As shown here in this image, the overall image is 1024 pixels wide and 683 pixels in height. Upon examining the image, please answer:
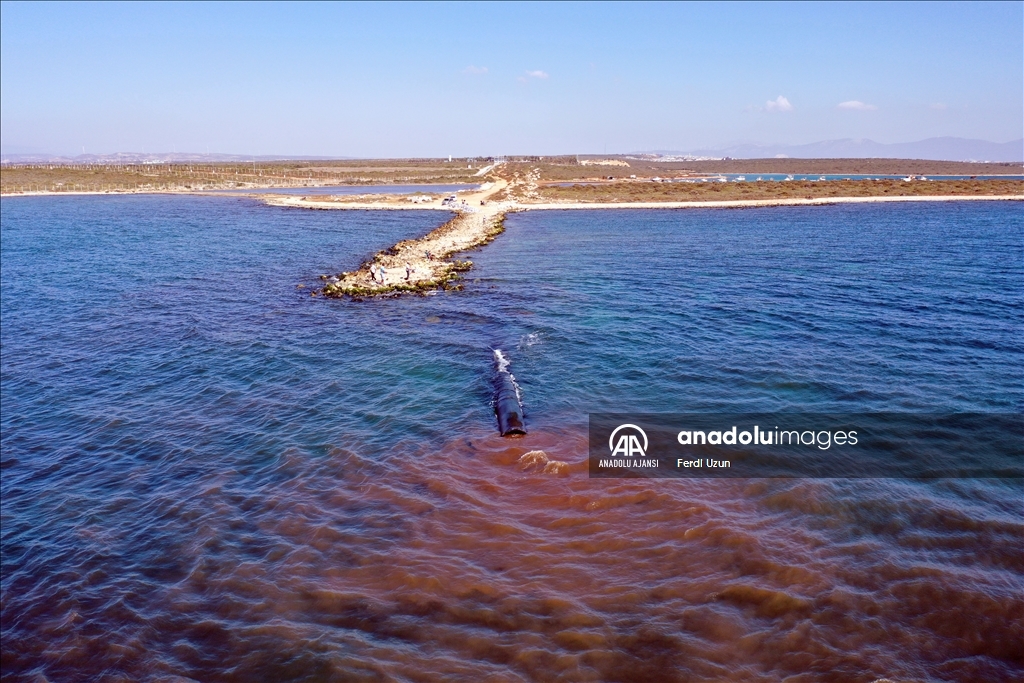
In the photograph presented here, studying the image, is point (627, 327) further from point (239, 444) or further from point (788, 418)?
point (239, 444)

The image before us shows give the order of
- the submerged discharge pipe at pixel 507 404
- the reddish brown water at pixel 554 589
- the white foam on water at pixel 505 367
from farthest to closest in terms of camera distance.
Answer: the white foam on water at pixel 505 367, the submerged discharge pipe at pixel 507 404, the reddish brown water at pixel 554 589

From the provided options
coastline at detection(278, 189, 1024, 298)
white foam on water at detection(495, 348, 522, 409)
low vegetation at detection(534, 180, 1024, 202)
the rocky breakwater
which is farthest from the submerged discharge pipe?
low vegetation at detection(534, 180, 1024, 202)

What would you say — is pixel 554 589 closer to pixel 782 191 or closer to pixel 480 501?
pixel 480 501

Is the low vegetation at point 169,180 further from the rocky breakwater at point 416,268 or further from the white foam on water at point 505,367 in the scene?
the white foam on water at point 505,367

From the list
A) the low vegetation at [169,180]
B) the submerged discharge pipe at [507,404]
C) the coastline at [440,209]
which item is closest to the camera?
the submerged discharge pipe at [507,404]

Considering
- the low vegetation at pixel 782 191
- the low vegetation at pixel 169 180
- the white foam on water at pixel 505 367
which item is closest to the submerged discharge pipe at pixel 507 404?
the white foam on water at pixel 505 367

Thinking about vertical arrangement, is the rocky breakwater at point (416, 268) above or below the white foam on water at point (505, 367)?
above

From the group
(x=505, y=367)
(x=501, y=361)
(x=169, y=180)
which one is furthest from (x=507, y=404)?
(x=169, y=180)
